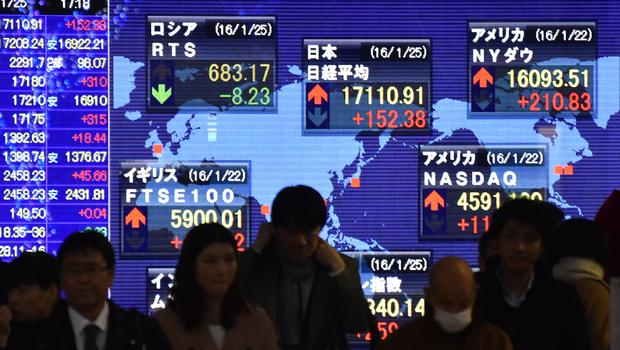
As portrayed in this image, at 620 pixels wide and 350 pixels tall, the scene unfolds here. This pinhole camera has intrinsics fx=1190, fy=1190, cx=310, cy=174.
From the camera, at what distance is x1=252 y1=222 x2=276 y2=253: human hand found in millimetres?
3521

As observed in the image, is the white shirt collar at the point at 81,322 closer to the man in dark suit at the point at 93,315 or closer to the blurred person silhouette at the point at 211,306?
the man in dark suit at the point at 93,315

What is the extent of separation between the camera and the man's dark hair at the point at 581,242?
336cm

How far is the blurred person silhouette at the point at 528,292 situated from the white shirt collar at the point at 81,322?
99 centimetres

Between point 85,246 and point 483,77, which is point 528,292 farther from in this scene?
point 483,77

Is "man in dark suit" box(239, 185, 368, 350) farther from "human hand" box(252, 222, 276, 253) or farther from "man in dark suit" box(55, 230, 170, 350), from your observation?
"man in dark suit" box(55, 230, 170, 350)

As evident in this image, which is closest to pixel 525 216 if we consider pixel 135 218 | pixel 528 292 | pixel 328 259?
pixel 528 292

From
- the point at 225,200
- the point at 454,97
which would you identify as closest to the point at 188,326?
the point at 225,200

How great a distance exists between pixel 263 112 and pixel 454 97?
2.80 feet

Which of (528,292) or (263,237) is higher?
(263,237)

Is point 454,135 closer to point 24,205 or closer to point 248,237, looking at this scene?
point 248,237

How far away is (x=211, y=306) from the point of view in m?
3.12

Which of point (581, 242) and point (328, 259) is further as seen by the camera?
point (328, 259)

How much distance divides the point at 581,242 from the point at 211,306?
1.07 metres

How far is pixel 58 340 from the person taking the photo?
9.39ft
